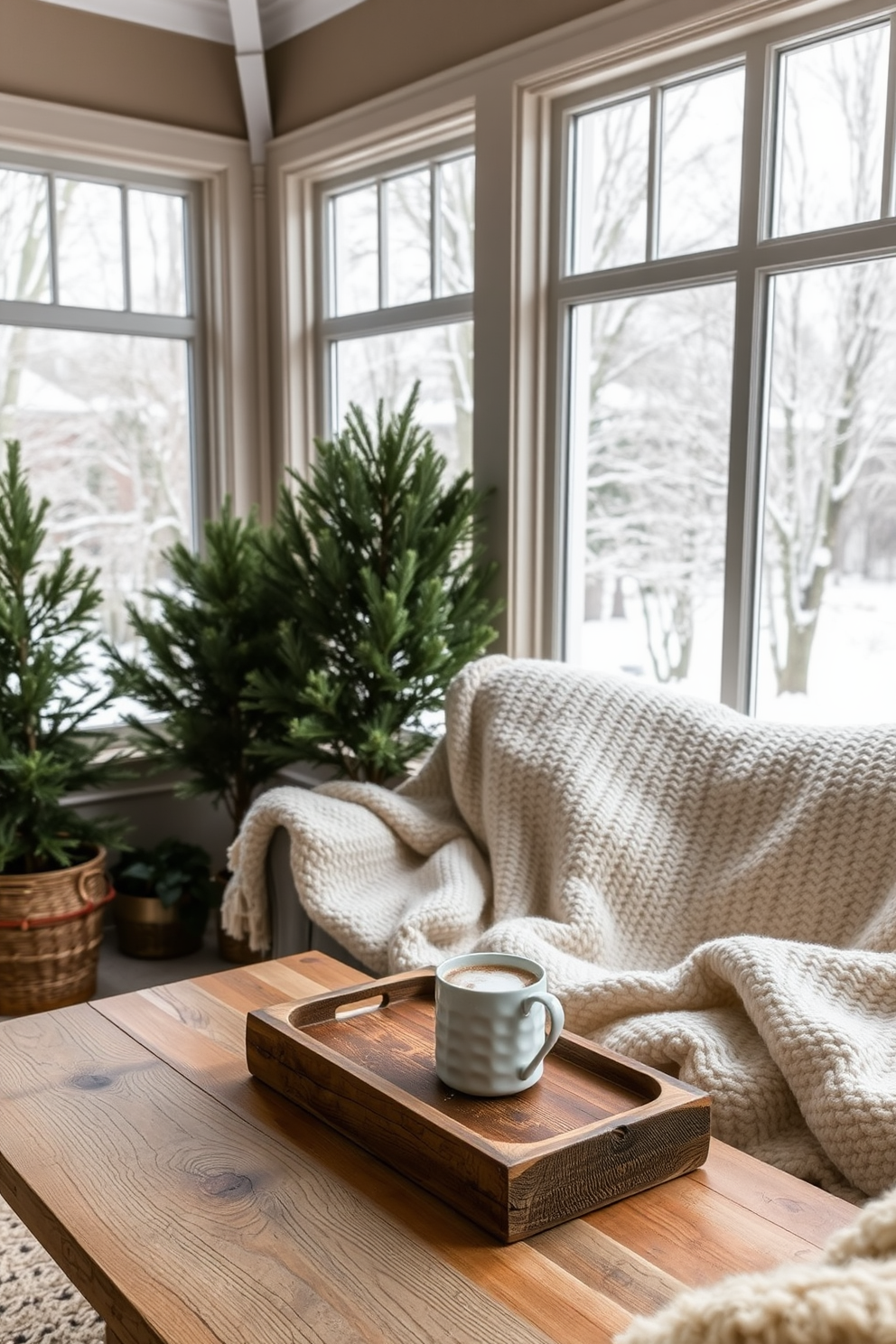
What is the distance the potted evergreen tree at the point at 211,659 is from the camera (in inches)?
122

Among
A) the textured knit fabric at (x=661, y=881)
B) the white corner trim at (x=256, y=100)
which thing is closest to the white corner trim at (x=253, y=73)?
the white corner trim at (x=256, y=100)

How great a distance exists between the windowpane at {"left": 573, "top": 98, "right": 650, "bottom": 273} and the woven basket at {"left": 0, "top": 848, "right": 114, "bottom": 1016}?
190cm

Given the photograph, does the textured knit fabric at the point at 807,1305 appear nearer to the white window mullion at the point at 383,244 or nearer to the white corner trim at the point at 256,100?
the white window mullion at the point at 383,244

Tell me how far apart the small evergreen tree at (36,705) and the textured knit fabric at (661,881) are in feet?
2.22

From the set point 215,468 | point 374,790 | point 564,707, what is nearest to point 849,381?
point 564,707

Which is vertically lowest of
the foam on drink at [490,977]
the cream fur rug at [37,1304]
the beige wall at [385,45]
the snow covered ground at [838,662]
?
the cream fur rug at [37,1304]

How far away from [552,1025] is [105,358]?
113 inches

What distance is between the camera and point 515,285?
2863 millimetres

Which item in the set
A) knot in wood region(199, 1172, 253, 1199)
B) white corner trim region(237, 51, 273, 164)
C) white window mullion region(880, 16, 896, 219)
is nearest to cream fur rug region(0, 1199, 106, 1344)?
knot in wood region(199, 1172, 253, 1199)

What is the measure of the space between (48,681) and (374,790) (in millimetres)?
894

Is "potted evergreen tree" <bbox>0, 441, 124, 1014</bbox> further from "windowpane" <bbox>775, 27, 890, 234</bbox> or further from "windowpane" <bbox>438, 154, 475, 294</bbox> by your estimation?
"windowpane" <bbox>775, 27, 890, 234</bbox>

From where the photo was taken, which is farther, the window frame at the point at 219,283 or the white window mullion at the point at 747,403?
the window frame at the point at 219,283

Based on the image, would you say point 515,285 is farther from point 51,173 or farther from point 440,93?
point 51,173

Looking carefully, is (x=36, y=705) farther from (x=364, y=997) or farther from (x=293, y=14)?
(x=293, y=14)
